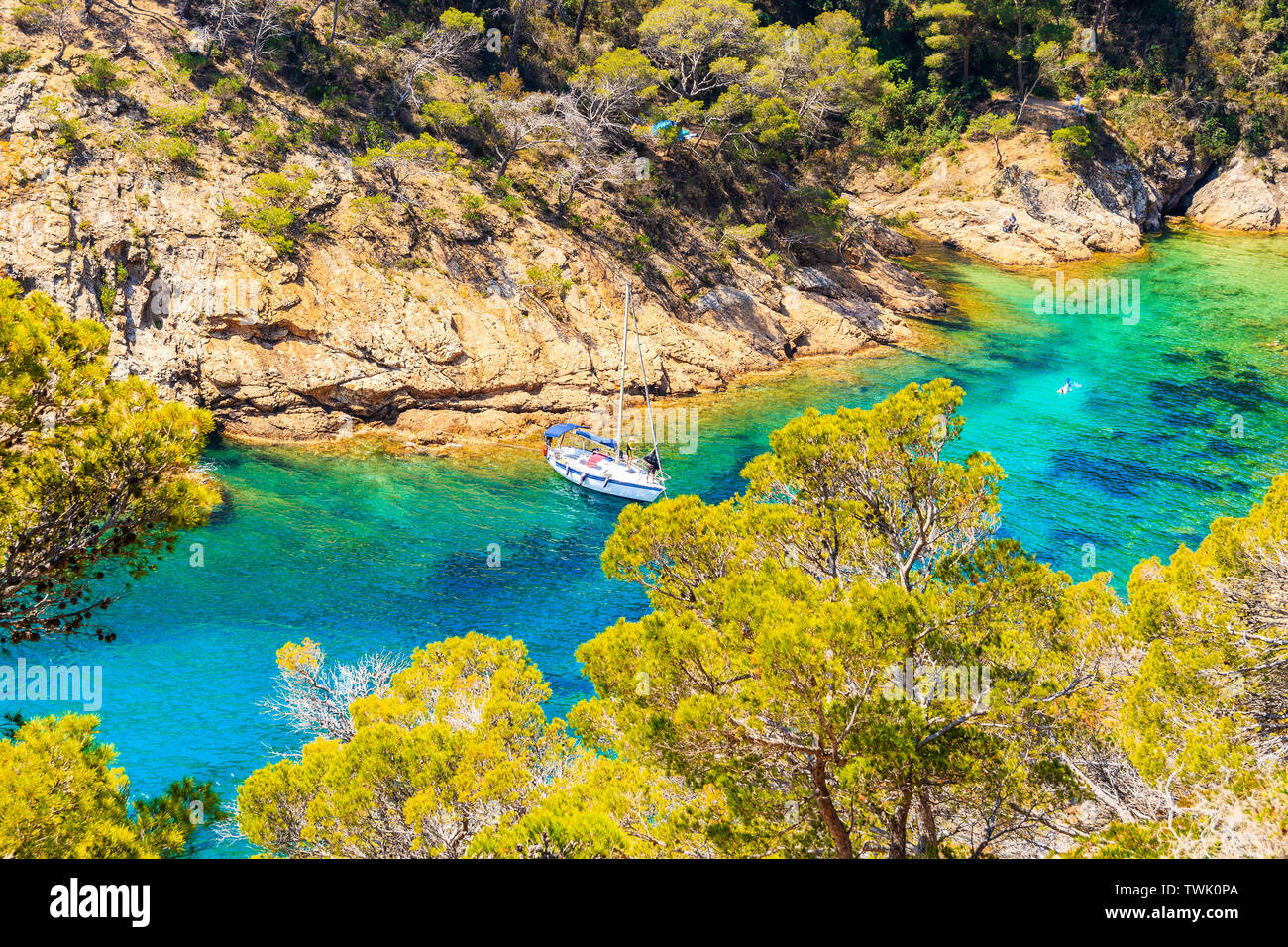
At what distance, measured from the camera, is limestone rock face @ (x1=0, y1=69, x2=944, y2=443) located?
3666cm

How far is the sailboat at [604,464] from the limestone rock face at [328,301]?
286 cm

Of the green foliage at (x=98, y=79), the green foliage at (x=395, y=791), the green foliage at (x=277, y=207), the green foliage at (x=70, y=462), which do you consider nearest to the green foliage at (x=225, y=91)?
the green foliage at (x=98, y=79)

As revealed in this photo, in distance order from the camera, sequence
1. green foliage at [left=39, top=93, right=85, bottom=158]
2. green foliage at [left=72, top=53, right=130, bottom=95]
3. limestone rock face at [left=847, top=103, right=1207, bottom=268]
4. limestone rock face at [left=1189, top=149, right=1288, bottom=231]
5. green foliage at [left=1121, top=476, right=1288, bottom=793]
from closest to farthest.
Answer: green foliage at [left=1121, top=476, right=1288, bottom=793] → green foliage at [left=39, top=93, right=85, bottom=158] → green foliage at [left=72, top=53, right=130, bottom=95] → limestone rock face at [left=847, top=103, right=1207, bottom=268] → limestone rock face at [left=1189, top=149, right=1288, bottom=231]

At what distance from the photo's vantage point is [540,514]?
114 ft

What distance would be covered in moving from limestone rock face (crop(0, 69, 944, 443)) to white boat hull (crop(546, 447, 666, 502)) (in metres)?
4.92

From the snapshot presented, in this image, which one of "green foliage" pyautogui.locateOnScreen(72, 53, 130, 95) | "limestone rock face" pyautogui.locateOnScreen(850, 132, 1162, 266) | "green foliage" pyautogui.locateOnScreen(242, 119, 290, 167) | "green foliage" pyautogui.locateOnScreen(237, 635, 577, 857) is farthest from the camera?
"limestone rock face" pyautogui.locateOnScreen(850, 132, 1162, 266)

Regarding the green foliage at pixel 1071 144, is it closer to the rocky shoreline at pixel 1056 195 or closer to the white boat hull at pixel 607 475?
the rocky shoreline at pixel 1056 195

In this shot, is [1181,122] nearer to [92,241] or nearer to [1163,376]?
[1163,376]

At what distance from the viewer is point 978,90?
85312 mm

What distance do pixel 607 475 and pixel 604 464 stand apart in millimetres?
832

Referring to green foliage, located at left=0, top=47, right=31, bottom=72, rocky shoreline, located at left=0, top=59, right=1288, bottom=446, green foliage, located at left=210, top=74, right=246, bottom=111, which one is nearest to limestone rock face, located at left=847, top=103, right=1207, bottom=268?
rocky shoreline, located at left=0, top=59, right=1288, bottom=446

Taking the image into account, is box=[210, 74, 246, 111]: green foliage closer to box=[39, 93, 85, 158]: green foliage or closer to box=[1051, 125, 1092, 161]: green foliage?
box=[39, 93, 85, 158]: green foliage

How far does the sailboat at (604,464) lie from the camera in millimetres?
36594

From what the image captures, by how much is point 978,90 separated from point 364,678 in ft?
286
